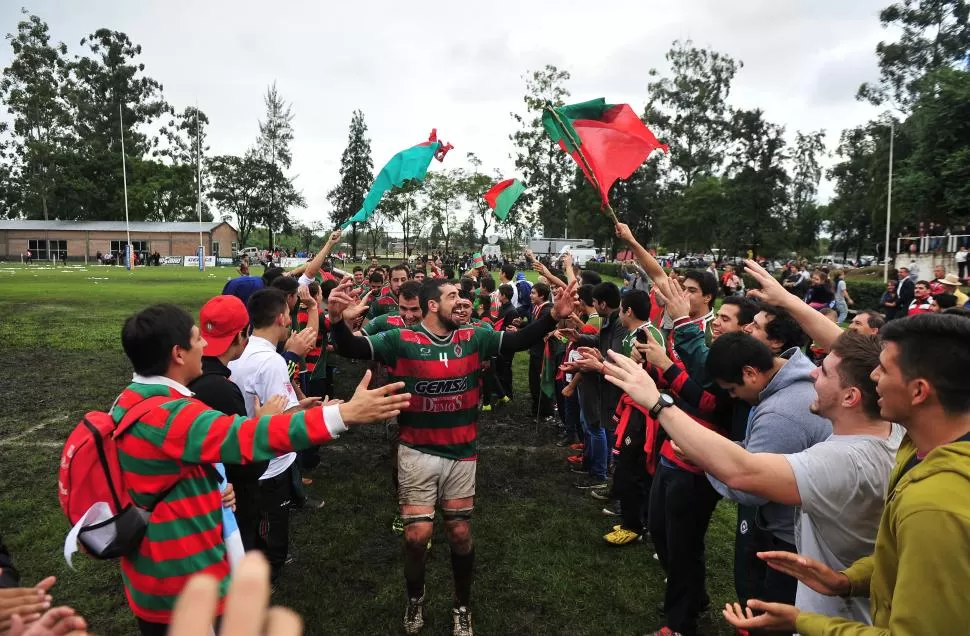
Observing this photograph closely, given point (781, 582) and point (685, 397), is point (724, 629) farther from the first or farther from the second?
point (685, 397)

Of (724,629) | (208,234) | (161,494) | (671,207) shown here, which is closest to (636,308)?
(724,629)

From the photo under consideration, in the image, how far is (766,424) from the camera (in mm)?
2887

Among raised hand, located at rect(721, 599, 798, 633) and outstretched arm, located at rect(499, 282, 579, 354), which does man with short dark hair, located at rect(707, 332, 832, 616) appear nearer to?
raised hand, located at rect(721, 599, 798, 633)

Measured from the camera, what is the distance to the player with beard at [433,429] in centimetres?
393

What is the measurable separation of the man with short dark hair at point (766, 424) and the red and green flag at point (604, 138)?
2.65m

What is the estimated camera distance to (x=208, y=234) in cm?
6028

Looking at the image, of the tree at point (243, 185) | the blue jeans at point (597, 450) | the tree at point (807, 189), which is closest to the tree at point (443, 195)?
the tree at point (243, 185)

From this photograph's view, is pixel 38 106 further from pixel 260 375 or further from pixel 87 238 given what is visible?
pixel 260 375

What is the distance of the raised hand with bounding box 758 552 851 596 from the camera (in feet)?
6.79

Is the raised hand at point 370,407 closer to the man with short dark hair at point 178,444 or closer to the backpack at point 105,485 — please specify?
the man with short dark hair at point 178,444

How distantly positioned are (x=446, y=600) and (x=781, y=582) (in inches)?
96.7

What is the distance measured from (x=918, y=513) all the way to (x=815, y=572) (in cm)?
71

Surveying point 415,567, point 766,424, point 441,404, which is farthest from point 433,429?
point 766,424

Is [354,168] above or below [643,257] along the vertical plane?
above
